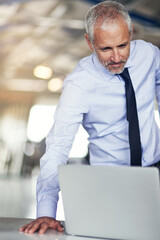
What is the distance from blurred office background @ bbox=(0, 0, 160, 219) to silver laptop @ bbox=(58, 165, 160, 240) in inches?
102

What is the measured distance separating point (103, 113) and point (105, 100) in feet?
0.18

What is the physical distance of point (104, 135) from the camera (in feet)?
6.22

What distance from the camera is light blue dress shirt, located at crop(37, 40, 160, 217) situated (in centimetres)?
180

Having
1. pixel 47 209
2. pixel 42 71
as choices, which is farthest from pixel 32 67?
pixel 47 209

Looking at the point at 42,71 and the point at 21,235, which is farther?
the point at 42,71

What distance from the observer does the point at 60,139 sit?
1785mm

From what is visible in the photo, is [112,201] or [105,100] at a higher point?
[105,100]

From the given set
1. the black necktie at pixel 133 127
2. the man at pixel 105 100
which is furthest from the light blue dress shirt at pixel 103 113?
the black necktie at pixel 133 127

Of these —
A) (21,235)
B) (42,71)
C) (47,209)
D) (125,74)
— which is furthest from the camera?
(42,71)

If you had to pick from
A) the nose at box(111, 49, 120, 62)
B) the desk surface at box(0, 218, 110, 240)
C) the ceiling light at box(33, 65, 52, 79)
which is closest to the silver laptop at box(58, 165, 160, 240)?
the desk surface at box(0, 218, 110, 240)

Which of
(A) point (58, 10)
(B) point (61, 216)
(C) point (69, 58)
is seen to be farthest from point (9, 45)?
(B) point (61, 216)

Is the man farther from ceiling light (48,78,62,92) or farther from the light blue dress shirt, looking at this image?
ceiling light (48,78,62,92)

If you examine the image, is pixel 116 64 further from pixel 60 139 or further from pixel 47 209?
pixel 47 209

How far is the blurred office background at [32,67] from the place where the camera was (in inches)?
273
